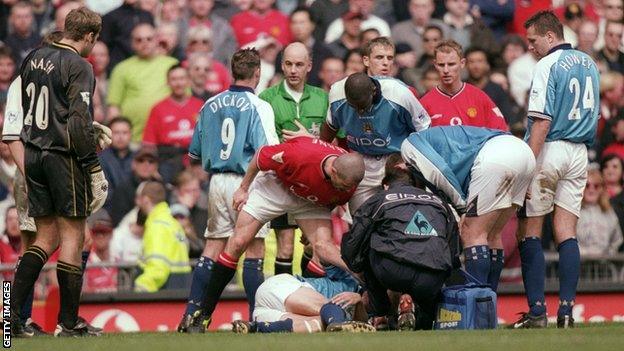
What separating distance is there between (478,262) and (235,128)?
2644mm

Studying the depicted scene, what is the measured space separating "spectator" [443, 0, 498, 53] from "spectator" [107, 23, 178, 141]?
11.8 ft

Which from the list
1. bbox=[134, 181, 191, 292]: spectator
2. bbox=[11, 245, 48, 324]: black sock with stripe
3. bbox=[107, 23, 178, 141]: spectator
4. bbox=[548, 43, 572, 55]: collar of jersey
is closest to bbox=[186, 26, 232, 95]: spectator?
bbox=[107, 23, 178, 141]: spectator

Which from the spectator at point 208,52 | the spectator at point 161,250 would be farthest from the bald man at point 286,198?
the spectator at point 208,52

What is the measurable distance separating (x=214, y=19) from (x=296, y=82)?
546 centimetres

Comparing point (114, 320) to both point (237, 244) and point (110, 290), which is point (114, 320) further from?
point (237, 244)

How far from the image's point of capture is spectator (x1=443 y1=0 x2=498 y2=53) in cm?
2088

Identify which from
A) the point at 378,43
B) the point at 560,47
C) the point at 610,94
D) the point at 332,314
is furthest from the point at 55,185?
the point at 610,94

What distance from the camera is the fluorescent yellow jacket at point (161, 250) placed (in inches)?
691

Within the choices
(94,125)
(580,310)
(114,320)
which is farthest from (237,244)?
(580,310)

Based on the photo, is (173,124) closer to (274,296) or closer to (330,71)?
(330,71)

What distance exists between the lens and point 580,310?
17.1 m

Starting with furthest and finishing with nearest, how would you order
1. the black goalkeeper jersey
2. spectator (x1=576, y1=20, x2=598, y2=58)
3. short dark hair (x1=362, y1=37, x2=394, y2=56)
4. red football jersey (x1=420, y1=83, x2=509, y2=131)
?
spectator (x1=576, y1=20, x2=598, y2=58) → red football jersey (x1=420, y1=83, x2=509, y2=131) → short dark hair (x1=362, y1=37, x2=394, y2=56) → the black goalkeeper jersey

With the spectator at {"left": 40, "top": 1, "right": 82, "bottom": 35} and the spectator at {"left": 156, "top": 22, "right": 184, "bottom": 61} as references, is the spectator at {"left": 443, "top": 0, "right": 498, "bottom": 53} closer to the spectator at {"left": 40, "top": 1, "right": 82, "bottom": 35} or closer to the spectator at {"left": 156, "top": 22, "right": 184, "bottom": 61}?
the spectator at {"left": 156, "top": 22, "right": 184, "bottom": 61}

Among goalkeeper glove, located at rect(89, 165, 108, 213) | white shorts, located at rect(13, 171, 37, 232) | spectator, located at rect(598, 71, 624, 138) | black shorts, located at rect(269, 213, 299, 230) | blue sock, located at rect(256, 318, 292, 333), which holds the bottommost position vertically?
blue sock, located at rect(256, 318, 292, 333)
